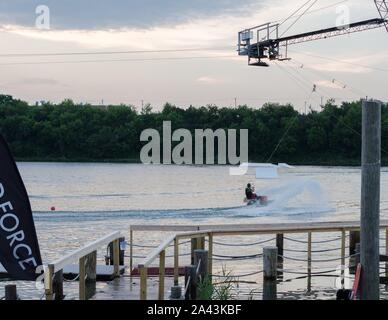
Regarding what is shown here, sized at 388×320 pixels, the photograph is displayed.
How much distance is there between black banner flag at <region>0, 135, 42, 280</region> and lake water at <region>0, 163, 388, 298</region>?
969cm

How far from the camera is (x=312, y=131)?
10962 cm

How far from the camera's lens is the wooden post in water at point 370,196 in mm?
8891

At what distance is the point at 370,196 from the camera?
906 centimetres

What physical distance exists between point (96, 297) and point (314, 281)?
8.14m

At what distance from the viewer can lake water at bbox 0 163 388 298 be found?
30.9 m

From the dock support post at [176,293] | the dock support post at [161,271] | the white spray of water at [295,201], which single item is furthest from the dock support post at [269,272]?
the white spray of water at [295,201]

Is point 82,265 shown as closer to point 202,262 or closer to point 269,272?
point 202,262

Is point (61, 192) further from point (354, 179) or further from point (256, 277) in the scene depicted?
Result: point (256, 277)

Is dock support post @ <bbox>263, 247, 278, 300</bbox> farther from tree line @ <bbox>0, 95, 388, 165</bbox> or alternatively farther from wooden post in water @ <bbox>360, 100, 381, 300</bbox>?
tree line @ <bbox>0, 95, 388, 165</bbox>

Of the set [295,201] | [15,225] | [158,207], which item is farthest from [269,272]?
[295,201]

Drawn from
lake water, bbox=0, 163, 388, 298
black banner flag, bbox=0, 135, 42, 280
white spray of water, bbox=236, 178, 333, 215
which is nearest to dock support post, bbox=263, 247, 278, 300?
lake water, bbox=0, 163, 388, 298

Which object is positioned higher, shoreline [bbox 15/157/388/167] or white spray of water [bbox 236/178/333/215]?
shoreline [bbox 15/157/388/167]

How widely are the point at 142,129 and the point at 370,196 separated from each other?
117 m
